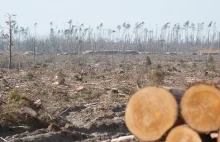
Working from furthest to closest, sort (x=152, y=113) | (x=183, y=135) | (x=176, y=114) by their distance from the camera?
1. (x=152, y=113)
2. (x=176, y=114)
3. (x=183, y=135)

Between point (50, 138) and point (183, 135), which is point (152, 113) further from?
point (50, 138)

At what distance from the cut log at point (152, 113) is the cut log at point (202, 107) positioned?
19cm

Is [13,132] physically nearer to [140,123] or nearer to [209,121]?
[140,123]

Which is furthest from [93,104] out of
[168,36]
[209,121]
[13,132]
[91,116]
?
[168,36]

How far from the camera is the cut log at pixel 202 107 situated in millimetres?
5680

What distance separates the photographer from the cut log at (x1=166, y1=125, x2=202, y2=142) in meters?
5.66

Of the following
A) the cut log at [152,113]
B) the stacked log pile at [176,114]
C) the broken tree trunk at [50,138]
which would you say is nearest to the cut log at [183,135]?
the stacked log pile at [176,114]

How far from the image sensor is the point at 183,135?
18.7 ft

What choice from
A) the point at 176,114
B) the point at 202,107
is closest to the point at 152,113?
the point at 176,114

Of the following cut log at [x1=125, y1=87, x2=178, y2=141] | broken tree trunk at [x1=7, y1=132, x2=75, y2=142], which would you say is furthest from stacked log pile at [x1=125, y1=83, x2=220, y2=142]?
broken tree trunk at [x1=7, y1=132, x2=75, y2=142]

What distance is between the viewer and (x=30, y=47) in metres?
90.2

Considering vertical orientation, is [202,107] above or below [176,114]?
above

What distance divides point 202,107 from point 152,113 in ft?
2.60

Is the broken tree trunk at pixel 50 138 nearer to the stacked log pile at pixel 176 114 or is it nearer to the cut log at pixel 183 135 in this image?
the stacked log pile at pixel 176 114
